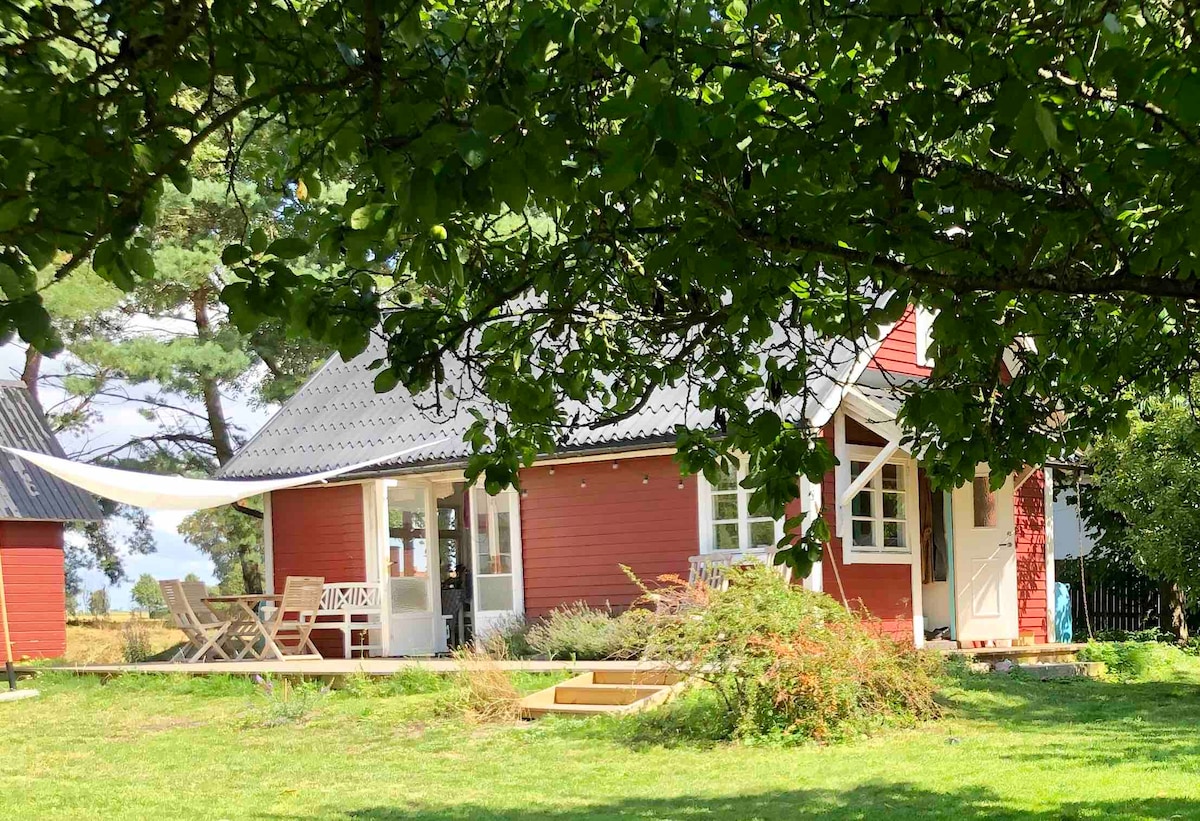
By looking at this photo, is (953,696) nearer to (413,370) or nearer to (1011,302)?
(1011,302)

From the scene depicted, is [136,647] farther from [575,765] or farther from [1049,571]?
[1049,571]

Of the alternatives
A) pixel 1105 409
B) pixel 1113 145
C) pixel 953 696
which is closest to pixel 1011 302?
pixel 1105 409

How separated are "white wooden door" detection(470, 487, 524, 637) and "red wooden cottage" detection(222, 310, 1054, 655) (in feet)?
0.07

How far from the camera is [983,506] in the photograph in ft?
47.9

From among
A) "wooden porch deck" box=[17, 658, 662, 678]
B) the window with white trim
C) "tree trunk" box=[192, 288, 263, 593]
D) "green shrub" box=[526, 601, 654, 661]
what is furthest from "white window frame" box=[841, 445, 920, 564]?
"tree trunk" box=[192, 288, 263, 593]

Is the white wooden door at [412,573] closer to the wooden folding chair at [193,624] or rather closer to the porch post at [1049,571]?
the wooden folding chair at [193,624]

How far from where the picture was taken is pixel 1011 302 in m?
4.62

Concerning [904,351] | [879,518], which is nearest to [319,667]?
[879,518]

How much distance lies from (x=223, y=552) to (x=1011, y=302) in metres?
28.9

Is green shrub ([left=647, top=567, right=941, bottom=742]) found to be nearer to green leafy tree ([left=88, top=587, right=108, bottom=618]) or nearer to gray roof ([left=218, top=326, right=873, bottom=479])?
gray roof ([left=218, top=326, right=873, bottom=479])

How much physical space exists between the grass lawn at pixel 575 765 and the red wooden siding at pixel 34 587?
758 centimetres

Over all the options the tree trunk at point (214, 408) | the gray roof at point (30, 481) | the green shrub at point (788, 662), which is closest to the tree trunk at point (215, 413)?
the tree trunk at point (214, 408)

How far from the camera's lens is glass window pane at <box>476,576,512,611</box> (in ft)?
48.5

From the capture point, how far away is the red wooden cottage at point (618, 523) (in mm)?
13375
